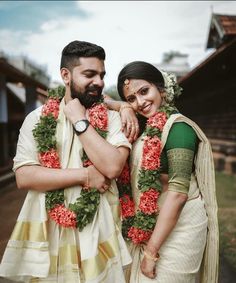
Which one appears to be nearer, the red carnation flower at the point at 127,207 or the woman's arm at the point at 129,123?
the woman's arm at the point at 129,123

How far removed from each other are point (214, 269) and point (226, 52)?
6061 millimetres

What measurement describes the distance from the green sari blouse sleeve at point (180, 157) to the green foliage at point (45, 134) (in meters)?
0.66

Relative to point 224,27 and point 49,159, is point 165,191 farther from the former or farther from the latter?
point 224,27

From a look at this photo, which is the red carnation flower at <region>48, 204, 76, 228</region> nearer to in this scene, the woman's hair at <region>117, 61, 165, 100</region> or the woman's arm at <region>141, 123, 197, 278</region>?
the woman's arm at <region>141, 123, 197, 278</region>

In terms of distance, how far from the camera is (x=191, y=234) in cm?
201

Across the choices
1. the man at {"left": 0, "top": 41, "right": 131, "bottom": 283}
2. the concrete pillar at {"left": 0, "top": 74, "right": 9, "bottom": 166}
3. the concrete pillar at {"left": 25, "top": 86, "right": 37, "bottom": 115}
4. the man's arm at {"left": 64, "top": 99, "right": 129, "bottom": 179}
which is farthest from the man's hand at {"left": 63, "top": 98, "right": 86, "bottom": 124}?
the concrete pillar at {"left": 25, "top": 86, "right": 37, "bottom": 115}

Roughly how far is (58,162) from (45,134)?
0.56ft

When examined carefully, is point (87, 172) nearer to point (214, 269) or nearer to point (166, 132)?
point (166, 132)

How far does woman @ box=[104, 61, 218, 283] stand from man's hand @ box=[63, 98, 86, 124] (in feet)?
1.12

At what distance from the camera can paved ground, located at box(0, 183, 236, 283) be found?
370cm

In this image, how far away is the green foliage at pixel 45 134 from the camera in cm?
182

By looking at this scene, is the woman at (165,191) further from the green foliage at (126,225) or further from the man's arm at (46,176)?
the man's arm at (46,176)

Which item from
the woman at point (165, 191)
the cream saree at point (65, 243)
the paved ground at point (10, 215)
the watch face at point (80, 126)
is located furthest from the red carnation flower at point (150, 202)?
the paved ground at point (10, 215)

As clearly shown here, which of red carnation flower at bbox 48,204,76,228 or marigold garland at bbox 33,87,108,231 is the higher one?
marigold garland at bbox 33,87,108,231
